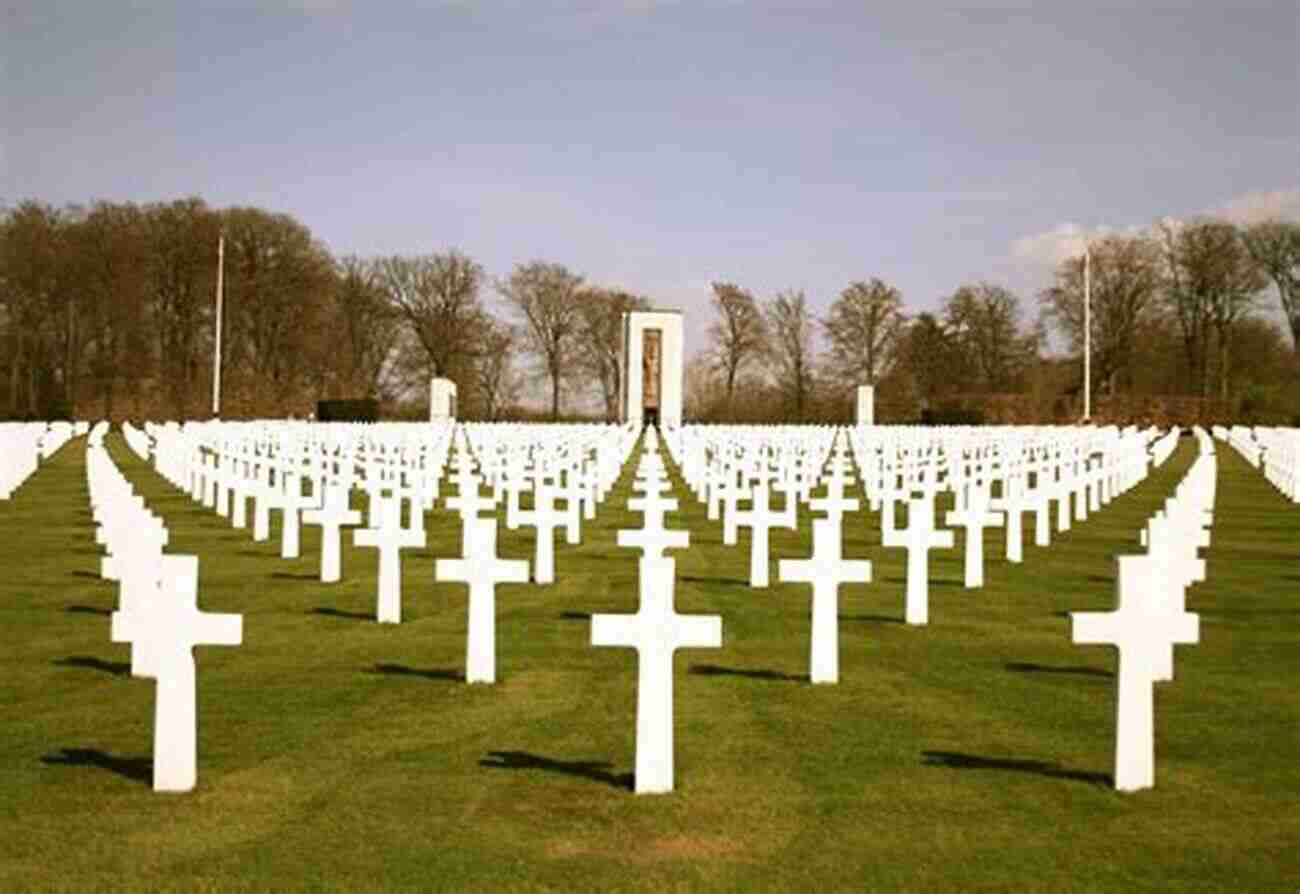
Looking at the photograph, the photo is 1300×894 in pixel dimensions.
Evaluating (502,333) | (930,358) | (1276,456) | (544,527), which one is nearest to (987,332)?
(930,358)

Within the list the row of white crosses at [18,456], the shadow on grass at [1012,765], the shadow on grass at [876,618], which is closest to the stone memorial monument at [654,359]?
the row of white crosses at [18,456]

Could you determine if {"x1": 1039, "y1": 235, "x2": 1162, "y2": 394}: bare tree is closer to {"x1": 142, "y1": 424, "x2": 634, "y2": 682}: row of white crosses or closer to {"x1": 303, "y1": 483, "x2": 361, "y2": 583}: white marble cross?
{"x1": 142, "y1": 424, "x2": 634, "y2": 682}: row of white crosses

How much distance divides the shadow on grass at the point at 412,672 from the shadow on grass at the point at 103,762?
194 centimetres

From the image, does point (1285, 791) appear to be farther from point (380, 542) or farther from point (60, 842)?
point (380, 542)

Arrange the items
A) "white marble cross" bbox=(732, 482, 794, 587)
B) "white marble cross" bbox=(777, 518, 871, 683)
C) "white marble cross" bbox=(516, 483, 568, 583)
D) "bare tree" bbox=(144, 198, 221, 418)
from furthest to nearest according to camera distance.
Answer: "bare tree" bbox=(144, 198, 221, 418), "white marble cross" bbox=(732, 482, 794, 587), "white marble cross" bbox=(516, 483, 568, 583), "white marble cross" bbox=(777, 518, 871, 683)

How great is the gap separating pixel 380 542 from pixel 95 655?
1833 millimetres

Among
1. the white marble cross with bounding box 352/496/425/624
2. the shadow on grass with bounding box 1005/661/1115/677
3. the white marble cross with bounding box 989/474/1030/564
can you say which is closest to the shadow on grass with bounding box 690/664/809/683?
the shadow on grass with bounding box 1005/661/1115/677

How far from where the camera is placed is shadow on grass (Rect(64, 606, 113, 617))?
9.76m

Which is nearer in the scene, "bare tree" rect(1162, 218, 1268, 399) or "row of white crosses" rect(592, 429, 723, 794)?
"row of white crosses" rect(592, 429, 723, 794)

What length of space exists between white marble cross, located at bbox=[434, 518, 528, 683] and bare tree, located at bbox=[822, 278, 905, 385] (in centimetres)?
6104

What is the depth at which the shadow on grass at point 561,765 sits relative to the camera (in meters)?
5.66

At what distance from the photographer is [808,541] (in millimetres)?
14680

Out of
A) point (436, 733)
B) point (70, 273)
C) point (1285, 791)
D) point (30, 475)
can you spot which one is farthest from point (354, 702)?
point (70, 273)

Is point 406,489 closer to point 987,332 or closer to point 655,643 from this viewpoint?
point 655,643
